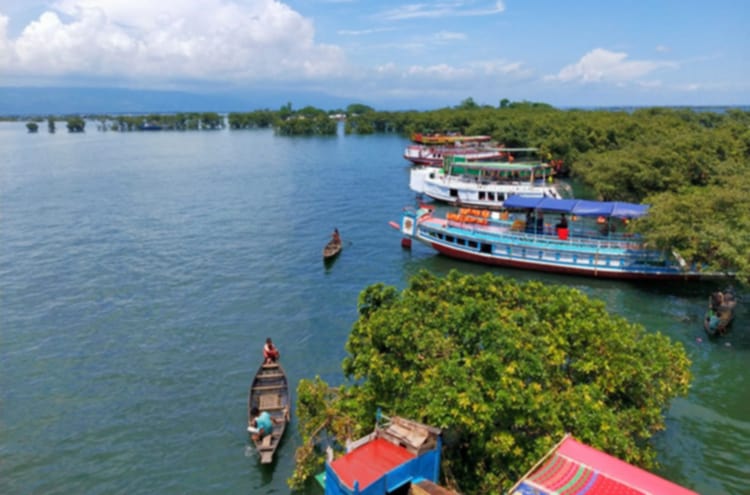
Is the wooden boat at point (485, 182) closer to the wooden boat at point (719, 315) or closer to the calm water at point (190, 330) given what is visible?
the calm water at point (190, 330)

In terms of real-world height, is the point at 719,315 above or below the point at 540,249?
below

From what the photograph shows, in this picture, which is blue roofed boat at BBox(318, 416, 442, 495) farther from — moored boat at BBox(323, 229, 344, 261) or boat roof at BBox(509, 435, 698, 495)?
moored boat at BBox(323, 229, 344, 261)

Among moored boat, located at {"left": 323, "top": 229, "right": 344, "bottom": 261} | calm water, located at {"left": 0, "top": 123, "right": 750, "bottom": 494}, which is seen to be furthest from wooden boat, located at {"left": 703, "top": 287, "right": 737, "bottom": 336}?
moored boat, located at {"left": 323, "top": 229, "right": 344, "bottom": 261}

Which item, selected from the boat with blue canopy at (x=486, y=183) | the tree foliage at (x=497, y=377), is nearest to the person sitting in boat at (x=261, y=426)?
the tree foliage at (x=497, y=377)

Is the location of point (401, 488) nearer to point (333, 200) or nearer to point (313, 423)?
point (313, 423)

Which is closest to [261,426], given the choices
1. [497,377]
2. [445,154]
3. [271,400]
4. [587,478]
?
[271,400]

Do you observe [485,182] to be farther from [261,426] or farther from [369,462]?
[369,462]

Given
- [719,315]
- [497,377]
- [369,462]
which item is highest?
[497,377]
